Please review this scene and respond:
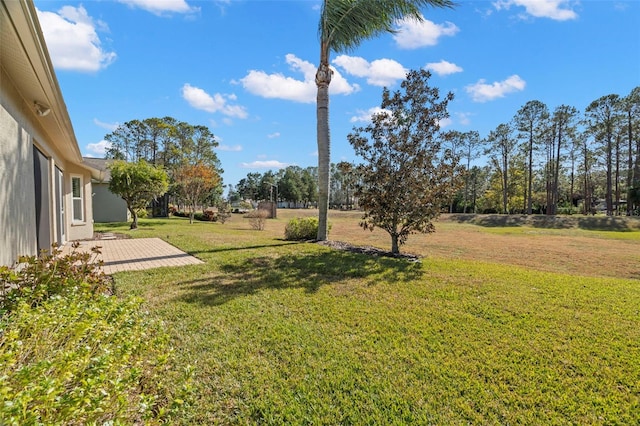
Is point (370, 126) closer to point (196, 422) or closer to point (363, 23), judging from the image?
point (363, 23)

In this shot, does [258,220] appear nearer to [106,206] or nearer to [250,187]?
[106,206]

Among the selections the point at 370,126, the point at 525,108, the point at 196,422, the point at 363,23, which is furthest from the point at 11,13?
the point at 525,108

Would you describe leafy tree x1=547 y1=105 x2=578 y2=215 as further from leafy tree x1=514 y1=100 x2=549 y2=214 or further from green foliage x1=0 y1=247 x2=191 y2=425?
green foliage x1=0 y1=247 x2=191 y2=425

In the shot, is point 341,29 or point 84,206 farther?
point 84,206

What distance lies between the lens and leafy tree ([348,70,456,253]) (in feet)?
27.0

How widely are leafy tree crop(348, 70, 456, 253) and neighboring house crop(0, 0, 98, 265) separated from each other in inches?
267

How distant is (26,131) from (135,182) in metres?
9.84

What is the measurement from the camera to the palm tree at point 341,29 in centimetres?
952

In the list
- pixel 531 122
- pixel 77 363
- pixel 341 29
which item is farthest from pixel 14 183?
pixel 531 122

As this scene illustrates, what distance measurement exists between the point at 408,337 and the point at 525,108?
136ft

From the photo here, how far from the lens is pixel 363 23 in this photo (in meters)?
9.99

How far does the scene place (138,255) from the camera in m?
8.33

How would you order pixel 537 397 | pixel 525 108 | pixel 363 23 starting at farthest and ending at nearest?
pixel 525 108 → pixel 363 23 → pixel 537 397

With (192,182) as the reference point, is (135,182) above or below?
below
